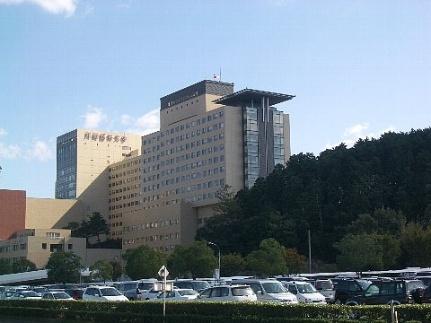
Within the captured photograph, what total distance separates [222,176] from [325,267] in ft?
156

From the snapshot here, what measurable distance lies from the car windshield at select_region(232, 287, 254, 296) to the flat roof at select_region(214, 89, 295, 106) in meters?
105

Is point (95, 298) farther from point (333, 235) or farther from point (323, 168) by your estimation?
point (323, 168)

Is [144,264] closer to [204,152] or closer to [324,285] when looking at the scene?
[324,285]

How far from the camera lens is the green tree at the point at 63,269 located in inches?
3693

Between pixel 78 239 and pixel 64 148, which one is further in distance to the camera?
pixel 64 148

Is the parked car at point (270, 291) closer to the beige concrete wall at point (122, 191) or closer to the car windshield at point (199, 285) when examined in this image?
the car windshield at point (199, 285)

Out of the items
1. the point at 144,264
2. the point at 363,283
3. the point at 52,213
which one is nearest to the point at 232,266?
the point at 144,264

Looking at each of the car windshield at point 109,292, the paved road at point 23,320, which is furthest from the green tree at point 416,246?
the paved road at point 23,320

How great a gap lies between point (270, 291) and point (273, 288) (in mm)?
324

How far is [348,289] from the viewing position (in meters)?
34.0

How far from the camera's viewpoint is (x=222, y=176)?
132250 millimetres

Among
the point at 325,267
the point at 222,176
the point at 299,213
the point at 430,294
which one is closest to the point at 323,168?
the point at 299,213

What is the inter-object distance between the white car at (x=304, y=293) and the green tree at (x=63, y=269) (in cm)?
6436

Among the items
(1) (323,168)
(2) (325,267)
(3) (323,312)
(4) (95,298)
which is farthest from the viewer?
(1) (323,168)
